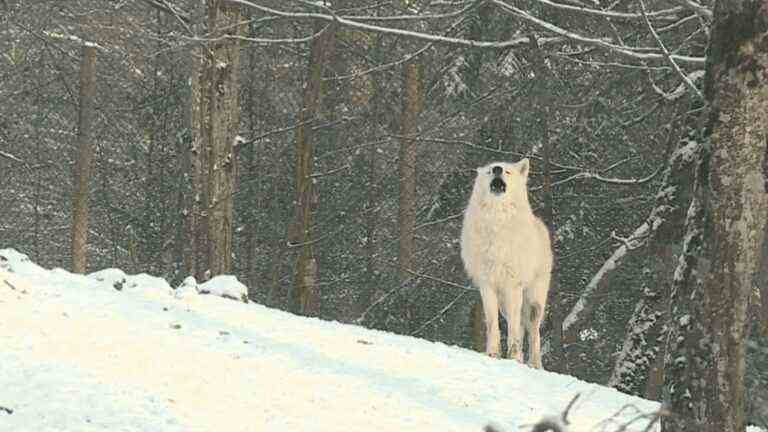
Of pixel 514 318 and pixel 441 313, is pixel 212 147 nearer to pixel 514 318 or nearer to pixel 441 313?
pixel 514 318

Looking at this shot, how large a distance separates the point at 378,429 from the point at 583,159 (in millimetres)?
14261

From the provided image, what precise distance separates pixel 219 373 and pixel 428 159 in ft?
57.5

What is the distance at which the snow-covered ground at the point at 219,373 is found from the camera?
6.25 meters

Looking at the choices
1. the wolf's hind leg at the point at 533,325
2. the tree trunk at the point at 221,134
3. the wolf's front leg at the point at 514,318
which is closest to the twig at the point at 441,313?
the tree trunk at the point at 221,134

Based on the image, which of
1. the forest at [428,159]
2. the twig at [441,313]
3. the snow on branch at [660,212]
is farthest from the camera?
the twig at [441,313]

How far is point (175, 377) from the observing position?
694 centimetres

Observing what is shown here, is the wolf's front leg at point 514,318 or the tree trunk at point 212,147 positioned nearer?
the wolf's front leg at point 514,318

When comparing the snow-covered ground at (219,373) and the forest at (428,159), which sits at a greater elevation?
the forest at (428,159)

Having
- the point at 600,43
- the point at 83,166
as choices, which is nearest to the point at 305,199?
the point at 83,166

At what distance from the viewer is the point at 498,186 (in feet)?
35.8

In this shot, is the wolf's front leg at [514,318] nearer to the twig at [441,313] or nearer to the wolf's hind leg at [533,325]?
the wolf's hind leg at [533,325]

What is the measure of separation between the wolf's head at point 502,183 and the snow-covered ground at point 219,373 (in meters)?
2.06

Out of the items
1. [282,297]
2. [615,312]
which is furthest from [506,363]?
[282,297]

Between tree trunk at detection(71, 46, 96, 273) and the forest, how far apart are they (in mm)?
62
